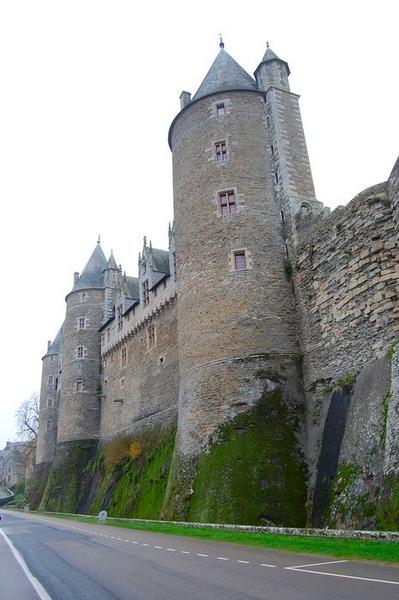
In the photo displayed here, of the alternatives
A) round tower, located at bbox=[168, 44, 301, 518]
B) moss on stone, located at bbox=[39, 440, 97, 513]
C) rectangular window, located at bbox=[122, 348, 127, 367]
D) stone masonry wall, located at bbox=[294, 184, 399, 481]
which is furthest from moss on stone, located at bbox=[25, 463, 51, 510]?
stone masonry wall, located at bbox=[294, 184, 399, 481]

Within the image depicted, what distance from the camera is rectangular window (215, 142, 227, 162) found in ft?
66.0

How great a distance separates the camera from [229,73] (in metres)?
22.5

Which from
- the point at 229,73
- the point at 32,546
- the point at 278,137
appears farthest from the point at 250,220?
the point at 32,546

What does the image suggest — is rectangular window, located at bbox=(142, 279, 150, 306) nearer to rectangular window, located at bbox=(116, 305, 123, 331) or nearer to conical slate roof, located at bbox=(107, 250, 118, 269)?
rectangular window, located at bbox=(116, 305, 123, 331)

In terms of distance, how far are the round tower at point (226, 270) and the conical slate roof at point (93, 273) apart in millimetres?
21761

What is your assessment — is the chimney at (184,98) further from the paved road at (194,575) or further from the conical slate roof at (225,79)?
the paved road at (194,575)

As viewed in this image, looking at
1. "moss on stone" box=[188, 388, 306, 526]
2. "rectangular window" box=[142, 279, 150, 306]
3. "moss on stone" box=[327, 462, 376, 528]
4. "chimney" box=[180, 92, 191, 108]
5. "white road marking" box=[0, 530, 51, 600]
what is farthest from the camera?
"rectangular window" box=[142, 279, 150, 306]

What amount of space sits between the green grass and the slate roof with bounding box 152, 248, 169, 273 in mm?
19001

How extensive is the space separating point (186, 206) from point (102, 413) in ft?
69.5

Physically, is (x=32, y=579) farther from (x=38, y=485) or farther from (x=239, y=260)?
(x=38, y=485)

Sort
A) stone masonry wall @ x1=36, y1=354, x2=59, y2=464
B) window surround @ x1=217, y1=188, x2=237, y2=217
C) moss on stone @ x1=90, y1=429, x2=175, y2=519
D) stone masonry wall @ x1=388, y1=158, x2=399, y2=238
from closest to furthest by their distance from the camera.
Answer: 1. stone masonry wall @ x1=388, y1=158, x2=399, y2=238
2. window surround @ x1=217, y1=188, x2=237, y2=217
3. moss on stone @ x1=90, y1=429, x2=175, y2=519
4. stone masonry wall @ x1=36, y1=354, x2=59, y2=464

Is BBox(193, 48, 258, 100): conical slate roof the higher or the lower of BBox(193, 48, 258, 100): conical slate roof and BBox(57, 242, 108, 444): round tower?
the higher

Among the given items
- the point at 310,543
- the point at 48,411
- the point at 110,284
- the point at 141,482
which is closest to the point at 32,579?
the point at 310,543

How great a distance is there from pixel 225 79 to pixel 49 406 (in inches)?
1464
